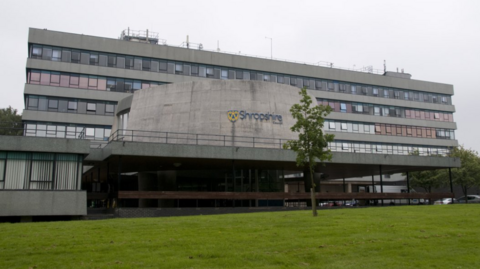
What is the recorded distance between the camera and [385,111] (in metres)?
81.4

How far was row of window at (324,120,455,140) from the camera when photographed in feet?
248

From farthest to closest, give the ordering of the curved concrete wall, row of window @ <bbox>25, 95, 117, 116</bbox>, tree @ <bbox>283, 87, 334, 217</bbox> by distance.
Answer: row of window @ <bbox>25, 95, 117, 116</bbox>
the curved concrete wall
tree @ <bbox>283, 87, 334, 217</bbox>

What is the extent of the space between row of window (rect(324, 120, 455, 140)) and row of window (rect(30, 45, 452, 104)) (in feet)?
18.3

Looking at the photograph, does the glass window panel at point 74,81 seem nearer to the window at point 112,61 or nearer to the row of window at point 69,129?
the window at point 112,61

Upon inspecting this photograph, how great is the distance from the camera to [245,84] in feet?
123

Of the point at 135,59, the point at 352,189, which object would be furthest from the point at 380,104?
the point at 135,59

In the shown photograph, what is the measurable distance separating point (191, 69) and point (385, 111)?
3658 cm

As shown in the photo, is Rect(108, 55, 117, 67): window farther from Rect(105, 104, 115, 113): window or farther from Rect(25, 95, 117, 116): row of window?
Rect(105, 104, 115, 113): window

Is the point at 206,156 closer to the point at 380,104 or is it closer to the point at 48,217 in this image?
the point at 48,217

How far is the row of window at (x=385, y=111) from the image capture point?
77000mm

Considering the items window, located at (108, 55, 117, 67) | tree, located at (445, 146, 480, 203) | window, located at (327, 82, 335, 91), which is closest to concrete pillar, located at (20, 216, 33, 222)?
window, located at (108, 55, 117, 67)

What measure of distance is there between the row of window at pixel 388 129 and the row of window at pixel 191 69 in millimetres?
5584

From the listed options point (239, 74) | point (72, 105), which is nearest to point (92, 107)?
point (72, 105)

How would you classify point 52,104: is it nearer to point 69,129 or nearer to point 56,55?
point 69,129
